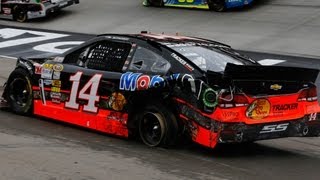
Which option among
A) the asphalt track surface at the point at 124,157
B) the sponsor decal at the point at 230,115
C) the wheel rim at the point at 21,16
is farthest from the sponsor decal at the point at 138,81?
the wheel rim at the point at 21,16

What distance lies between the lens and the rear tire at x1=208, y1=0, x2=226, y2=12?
22391mm

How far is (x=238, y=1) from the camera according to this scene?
880 inches

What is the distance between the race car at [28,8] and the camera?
23703 millimetres

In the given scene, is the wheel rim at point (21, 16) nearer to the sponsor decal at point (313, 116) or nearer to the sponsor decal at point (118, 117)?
the sponsor decal at point (118, 117)

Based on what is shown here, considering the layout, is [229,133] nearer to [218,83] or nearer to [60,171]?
[218,83]

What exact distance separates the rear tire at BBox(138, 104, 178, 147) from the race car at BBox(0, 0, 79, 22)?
17035 millimetres

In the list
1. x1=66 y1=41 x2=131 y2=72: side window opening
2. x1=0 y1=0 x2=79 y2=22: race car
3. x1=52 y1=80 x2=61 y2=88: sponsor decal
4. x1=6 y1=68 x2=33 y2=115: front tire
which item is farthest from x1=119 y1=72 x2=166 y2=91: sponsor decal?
x1=0 y1=0 x2=79 y2=22: race car

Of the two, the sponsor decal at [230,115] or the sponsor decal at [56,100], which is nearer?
the sponsor decal at [230,115]

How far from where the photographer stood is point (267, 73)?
688 centimetres

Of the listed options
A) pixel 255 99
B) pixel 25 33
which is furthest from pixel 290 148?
pixel 25 33

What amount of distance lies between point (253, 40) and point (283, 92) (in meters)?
10.7

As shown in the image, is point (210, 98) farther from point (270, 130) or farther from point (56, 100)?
point (56, 100)

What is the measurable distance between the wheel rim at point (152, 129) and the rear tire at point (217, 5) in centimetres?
1548

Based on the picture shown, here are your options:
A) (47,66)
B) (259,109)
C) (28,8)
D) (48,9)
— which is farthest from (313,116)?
(28,8)
